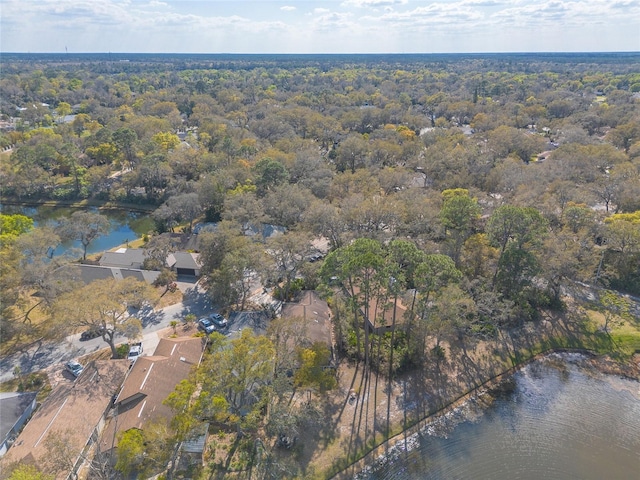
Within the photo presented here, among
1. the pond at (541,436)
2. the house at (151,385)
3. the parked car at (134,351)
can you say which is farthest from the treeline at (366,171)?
the house at (151,385)

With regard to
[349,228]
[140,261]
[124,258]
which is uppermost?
[349,228]

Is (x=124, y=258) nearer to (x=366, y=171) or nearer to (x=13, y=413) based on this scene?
(x=13, y=413)

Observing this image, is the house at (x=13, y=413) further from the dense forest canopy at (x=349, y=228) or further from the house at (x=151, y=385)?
the dense forest canopy at (x=349, y=228)

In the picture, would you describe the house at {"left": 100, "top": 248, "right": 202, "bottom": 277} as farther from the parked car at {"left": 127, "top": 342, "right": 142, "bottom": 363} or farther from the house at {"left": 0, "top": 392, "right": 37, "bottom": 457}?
the house at {"left": 0, "top": 392, "right": 37, "bottom": 457}

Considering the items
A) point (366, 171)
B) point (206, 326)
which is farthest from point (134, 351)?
point (366, 171)

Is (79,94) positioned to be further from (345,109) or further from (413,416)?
(413,416)

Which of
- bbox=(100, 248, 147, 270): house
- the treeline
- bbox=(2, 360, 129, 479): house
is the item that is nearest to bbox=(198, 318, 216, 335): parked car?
the treeline
